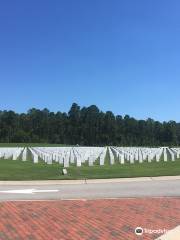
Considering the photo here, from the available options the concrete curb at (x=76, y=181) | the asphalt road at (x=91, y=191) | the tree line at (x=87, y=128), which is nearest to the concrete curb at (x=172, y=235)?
the asphalt road at (x=91, y=191)

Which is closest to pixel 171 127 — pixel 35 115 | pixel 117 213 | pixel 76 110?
pixel 76 110

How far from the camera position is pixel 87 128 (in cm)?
13950

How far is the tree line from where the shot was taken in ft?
439

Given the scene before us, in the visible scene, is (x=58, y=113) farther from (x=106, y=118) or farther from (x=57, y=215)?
(x=57, y=215)

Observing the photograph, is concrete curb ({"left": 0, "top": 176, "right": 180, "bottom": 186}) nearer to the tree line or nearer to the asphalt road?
the asphalt road

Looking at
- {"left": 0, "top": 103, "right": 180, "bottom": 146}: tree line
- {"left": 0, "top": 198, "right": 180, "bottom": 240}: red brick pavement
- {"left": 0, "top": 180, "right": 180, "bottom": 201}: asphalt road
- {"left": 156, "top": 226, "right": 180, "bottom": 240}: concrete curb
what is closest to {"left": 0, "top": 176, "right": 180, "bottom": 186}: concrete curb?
{"left": 0, "top": 180, "right": 180, "bottom": 201}: asphalt road

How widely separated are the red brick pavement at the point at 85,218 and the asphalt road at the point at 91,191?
1.58 meters

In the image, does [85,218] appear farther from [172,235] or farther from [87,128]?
[87,128]

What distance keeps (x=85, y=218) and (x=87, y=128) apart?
129 meters

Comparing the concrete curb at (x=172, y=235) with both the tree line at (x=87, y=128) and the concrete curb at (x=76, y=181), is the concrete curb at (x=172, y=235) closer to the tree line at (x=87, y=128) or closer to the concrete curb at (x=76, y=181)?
the concrete curb at (x=76, y=181)

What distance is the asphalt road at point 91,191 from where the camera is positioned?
14.5 meters

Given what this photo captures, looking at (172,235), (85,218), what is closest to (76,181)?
(85,218)

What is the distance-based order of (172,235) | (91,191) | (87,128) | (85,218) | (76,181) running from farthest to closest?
(87,128) < (76,181) < (91,191) < (85,218) < (172,235)

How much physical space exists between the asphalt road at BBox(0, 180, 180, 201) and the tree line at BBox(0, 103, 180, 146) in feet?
363
